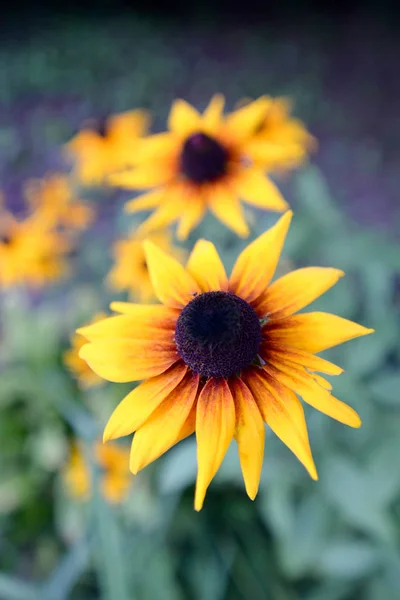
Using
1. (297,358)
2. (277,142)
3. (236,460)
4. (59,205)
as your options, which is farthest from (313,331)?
(59,205)

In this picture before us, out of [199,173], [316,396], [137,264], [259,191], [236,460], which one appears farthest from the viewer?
[137,264]

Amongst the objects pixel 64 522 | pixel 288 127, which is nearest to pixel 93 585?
pixel 64 522

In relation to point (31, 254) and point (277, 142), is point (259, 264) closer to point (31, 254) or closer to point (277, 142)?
point (277, 142)

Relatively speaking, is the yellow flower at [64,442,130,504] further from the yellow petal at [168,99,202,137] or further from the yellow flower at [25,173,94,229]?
the yellow petal at [168,99,202,137]

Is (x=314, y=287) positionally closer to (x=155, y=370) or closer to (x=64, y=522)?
(x=155, y=370)

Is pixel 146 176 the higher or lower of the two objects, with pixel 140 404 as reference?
higher

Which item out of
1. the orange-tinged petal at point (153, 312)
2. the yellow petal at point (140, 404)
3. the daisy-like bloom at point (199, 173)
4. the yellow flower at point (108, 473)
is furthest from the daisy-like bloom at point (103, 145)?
the yellow petal at point (140, 404)
